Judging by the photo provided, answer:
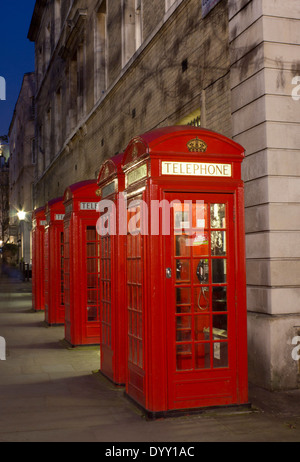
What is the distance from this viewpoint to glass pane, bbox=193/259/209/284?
21.1 ft

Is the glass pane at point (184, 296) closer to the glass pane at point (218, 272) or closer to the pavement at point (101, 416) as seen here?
the glass pane at point (218, 272)

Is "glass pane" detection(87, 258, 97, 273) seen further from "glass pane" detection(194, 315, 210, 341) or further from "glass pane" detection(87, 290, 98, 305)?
"glass pane" detection(194, 315, 210, 341)

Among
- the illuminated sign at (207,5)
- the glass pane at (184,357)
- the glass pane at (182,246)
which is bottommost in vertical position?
the glass pane at (184,357)

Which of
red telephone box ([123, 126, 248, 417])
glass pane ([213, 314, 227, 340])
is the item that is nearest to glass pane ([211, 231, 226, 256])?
red telephone box ([123, 126, 248, 417])

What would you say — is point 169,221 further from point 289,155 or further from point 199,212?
point 289,155

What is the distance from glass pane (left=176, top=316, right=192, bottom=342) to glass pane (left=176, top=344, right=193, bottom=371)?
0.11 metres

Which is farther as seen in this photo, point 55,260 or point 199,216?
point 55,260

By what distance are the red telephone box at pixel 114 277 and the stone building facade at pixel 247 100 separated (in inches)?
70.8

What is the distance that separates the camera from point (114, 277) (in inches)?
311

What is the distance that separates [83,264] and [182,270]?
4.93 metres

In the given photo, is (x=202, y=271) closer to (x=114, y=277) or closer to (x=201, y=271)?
(x=201, y=271)

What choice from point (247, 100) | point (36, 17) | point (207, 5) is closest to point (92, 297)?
point (247, 100)

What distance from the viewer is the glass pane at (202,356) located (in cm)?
641

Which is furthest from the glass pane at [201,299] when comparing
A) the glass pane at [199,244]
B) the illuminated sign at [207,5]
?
the illuminated sign at [207,5]
